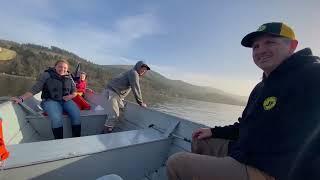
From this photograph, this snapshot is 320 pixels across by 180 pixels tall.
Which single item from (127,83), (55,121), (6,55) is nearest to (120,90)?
(127,83)

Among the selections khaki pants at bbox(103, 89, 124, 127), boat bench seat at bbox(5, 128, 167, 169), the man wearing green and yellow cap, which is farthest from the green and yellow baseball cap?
khaki pants at bbox(103, 89, 124, 127)

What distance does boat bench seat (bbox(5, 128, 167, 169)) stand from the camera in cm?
214

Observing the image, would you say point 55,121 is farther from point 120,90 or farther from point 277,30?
point 277,30

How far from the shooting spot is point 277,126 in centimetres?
167

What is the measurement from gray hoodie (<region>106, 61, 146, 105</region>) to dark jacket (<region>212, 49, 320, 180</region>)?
3.47m

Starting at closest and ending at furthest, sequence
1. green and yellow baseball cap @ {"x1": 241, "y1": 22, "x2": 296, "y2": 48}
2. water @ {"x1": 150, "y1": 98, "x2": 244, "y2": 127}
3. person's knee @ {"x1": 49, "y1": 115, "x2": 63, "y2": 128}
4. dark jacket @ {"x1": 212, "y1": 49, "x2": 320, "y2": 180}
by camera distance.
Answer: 1. dark jacket @ {"x1": 212, "y1": 49, "x2": 320, "y2": 180}
2. green and yellow baseball cap @ {"x1": 241, "y1": 22, "x2": 296, "y2": 48}
3. person's knee @ {"x1": 49, "y1": 115, "x2": 63, "y2": 128}
4. water @ {"x1": 150, "y1": 98, "x2": 244, "y2": 127}

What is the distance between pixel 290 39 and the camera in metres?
1.92

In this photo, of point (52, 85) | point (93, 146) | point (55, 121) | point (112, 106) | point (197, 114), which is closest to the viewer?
point (93, 146)

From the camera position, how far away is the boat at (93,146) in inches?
86.2

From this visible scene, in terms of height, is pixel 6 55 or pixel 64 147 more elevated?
pixel 6 55

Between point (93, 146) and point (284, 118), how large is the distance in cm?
185

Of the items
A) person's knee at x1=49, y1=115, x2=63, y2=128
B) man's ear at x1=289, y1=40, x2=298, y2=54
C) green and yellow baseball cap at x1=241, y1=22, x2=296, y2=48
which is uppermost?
green and yellow baseball cap at x1=241, y1=22, x2=296, y2=48

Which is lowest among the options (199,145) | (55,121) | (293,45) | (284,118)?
(55,121)

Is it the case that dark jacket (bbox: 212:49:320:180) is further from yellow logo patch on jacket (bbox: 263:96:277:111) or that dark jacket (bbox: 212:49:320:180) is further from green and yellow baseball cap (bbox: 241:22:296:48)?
green and yellow baseball cap (bbox: 241:22:296:48)
